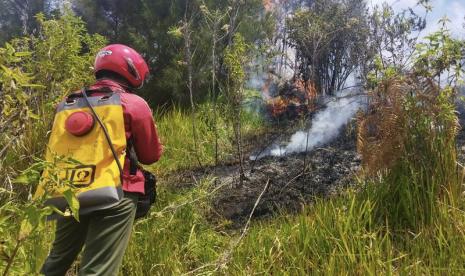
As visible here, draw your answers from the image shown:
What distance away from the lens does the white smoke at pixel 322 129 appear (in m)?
8.98

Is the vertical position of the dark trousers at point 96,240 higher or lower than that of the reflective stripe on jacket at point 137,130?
lower

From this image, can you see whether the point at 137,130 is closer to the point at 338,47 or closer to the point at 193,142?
the point at 193,142

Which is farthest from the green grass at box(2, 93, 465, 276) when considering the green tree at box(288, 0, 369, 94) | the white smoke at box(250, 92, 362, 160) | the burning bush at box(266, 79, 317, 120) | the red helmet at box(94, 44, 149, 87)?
the green tree at box(288, 0, 369, 94)

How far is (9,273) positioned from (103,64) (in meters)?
1.69

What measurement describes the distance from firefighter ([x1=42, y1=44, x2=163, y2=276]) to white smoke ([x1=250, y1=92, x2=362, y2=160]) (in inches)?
207

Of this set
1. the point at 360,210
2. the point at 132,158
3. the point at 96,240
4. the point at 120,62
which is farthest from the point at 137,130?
the point at 360,210

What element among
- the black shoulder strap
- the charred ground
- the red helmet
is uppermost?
the red helmet

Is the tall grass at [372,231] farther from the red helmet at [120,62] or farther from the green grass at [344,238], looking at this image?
the red helmet at [120,62]

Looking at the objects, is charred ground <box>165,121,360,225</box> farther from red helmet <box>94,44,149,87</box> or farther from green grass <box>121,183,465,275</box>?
red helmet <box>94,44,149,87</box>

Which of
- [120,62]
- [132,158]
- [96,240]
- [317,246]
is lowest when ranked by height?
[317,246]

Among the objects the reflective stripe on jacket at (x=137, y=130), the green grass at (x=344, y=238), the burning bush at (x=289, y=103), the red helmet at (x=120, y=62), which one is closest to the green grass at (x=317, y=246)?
the green grass at (x=344, y=238)

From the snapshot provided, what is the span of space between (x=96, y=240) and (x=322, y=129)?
8148 millimetres

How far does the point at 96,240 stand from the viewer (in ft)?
8.95

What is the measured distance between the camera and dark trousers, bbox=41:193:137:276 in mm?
2711
